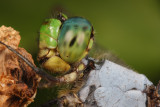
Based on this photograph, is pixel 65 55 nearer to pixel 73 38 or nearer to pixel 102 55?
pixel 73 38

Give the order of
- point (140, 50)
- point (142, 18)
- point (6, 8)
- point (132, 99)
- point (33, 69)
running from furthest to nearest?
1. point (142, 18)
2. point (140, 50)
3. point (6, 8)
4. point (132, 99)
5. point (33, 69)

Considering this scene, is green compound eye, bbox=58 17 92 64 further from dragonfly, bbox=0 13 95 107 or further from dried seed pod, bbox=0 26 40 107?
dried seed pod, bbox=0 26 40 107

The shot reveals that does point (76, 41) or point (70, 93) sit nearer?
point (76, 41)

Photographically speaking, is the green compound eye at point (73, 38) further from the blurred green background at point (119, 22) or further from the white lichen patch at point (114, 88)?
the blurred green background at point (119, 22)

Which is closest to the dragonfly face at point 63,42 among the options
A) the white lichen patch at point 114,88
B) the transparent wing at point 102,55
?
the white lichen patch at point 114,88

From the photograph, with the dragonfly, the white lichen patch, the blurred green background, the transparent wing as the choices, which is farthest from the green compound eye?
the blurred green background

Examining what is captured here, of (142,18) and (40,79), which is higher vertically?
(142,18)

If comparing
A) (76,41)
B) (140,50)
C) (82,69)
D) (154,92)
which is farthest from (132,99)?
(140,50)

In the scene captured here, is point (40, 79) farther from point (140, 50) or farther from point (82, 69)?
point (140, 50)
